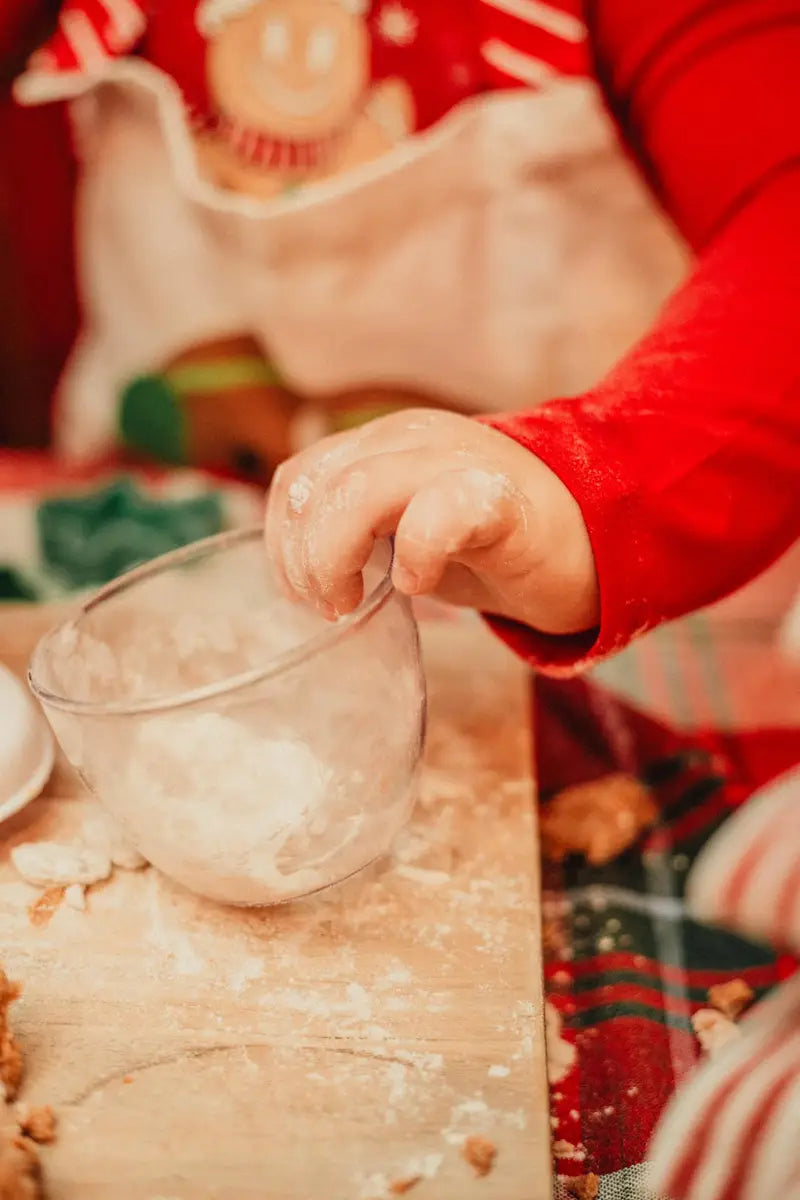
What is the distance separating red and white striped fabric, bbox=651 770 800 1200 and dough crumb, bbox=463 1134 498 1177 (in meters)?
0.07

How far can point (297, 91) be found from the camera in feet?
2.61

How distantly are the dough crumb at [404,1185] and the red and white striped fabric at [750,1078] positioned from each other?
0.32 ft

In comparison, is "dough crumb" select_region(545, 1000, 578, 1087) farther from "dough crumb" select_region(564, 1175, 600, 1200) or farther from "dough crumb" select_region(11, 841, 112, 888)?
"dough crumb" select_region(11, 841, 112, 888)

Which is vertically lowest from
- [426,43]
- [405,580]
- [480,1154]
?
[480,1154]

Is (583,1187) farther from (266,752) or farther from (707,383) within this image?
(707,383)

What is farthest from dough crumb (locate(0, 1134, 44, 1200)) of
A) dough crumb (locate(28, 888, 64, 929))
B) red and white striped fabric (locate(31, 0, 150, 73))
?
red and white striped fabric (locate(31, 0, 150, 73))

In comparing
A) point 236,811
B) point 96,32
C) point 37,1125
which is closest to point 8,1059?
point 37,1125

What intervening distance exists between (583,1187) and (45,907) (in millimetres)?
269

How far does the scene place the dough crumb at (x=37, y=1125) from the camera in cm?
40

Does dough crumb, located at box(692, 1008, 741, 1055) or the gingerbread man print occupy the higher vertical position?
the gingerbread man print

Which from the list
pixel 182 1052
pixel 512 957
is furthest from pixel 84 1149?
pixel 512 957

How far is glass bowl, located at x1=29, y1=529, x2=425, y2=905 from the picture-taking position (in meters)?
0.44

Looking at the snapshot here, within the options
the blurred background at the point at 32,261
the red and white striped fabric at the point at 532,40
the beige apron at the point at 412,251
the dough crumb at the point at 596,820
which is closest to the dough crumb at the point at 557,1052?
the dough crumb at the point at 596,820

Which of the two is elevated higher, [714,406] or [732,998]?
[714,406]
